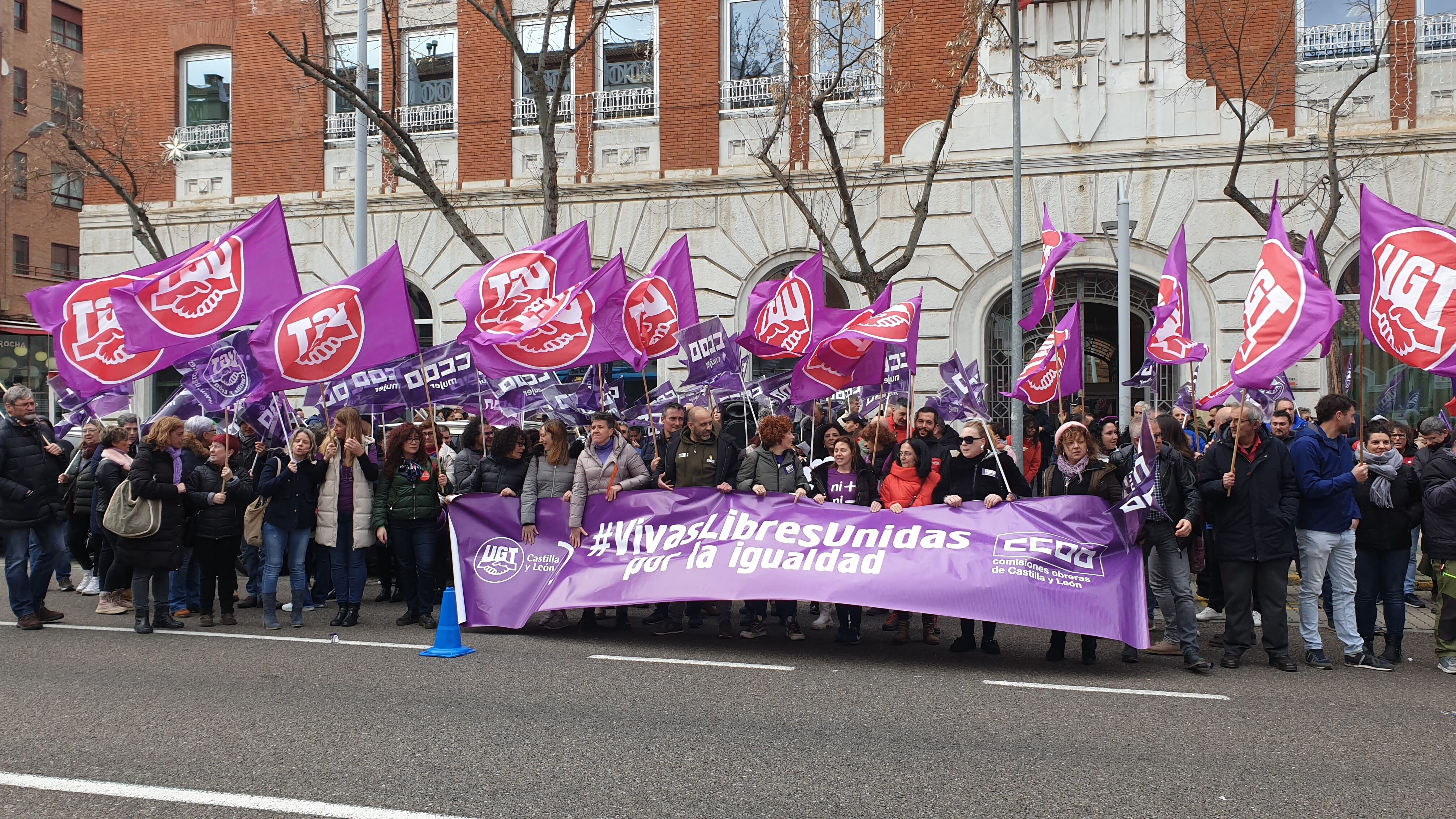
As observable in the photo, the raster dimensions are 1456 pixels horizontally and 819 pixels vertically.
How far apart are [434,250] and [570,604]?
14.0m

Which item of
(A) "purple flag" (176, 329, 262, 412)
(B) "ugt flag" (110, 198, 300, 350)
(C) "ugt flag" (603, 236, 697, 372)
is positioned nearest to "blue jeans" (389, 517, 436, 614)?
(B) "ugt flag" (110, 198, 300, 350)

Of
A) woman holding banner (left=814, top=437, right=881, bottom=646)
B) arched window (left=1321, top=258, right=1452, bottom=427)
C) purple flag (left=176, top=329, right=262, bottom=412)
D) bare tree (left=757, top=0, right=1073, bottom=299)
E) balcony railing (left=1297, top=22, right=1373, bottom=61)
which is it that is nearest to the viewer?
woman holding banner (left=814, top=437, right=881, bottom=646)

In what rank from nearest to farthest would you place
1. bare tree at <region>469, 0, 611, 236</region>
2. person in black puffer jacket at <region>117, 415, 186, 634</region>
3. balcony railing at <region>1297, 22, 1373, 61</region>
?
person in black puffer jacket at <region>117, 415, 186, 634</region>
bare tree at <region>469, 0, 611, 236</region>
balcony railing at <region>1297, 22, 1373, 61</region>

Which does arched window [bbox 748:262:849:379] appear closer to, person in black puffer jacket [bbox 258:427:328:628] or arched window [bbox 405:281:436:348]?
arched window [bbox 405:281:436:348]

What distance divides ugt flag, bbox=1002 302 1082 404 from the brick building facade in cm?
539

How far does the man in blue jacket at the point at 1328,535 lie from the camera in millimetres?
8125

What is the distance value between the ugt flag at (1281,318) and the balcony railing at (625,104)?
1369 cm

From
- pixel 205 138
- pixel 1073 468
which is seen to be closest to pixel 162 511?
pixel 1073 468

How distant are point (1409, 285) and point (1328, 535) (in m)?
1.82

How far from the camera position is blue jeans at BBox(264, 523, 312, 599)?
9.57 m

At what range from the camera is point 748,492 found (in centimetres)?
909

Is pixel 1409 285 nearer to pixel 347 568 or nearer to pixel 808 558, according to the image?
pixel 808 558

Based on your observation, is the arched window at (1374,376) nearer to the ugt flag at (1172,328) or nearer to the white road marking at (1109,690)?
the ugt flag at (1172,328)

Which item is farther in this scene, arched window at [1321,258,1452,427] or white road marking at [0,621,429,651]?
arched window at [1321,258,1452,427]
